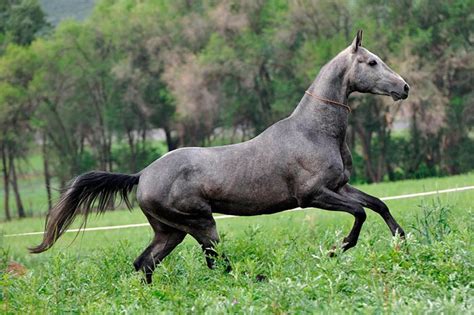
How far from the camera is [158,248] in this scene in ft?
30.7

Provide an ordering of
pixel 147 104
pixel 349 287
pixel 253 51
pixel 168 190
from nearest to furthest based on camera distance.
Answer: pixel 349 287
pixel 168 190
pixel 253 51
pixel 147 104

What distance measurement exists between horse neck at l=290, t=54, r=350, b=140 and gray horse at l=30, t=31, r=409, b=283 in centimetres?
1

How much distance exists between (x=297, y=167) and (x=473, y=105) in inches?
1570

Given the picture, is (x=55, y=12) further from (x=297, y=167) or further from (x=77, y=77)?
(x=297, y=167)

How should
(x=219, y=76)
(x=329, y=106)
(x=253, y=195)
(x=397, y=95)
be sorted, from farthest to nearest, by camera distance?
(x=219, y=76) < (x=329, y=106) < (x=397, y=95) < (x=253, y=195)

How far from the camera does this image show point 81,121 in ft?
190

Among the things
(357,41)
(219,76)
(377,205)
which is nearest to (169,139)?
(219,76)

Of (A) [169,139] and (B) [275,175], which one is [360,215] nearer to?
(B) [275,175]

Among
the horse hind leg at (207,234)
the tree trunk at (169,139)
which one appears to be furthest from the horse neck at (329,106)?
the tree trunk at (169,139)

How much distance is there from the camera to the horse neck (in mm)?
9367

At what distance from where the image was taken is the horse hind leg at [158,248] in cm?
927

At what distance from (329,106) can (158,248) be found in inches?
93.3

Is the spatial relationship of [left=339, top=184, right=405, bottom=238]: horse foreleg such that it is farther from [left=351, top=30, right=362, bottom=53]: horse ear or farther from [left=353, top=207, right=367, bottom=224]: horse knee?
[left=351, top=30, right=362, bottom=53]: horse ear

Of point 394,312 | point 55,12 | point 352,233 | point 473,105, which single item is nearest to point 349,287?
point 394,312
